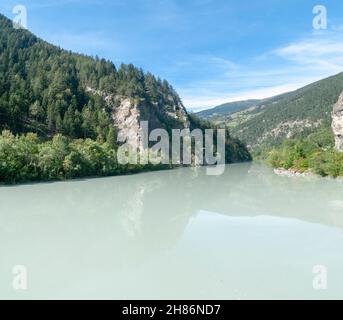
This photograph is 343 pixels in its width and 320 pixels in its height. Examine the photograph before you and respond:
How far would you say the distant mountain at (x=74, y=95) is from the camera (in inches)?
3329

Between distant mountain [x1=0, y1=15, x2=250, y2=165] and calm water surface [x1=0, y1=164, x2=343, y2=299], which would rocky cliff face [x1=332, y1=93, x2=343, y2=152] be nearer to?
distant mountain [x1=0, y1=15, x2=250, y2=165]

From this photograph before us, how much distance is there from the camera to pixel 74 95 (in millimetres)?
99562

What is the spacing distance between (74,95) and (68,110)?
1298cm

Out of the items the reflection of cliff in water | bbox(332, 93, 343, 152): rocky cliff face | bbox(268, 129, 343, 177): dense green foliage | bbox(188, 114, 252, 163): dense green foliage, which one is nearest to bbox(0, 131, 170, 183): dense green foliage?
the reflection of cliff in water

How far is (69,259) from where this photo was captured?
47.4 feet

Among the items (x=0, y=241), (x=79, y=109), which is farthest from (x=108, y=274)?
(x=79, y=109)

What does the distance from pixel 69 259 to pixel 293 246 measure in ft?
32.1

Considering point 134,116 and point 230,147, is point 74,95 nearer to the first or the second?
point 134,116

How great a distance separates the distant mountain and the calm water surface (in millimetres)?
55489

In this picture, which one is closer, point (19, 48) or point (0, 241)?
point (0, 241)

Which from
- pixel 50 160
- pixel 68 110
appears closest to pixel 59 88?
pixel 68 110

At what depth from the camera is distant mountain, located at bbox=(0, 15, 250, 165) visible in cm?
8456
